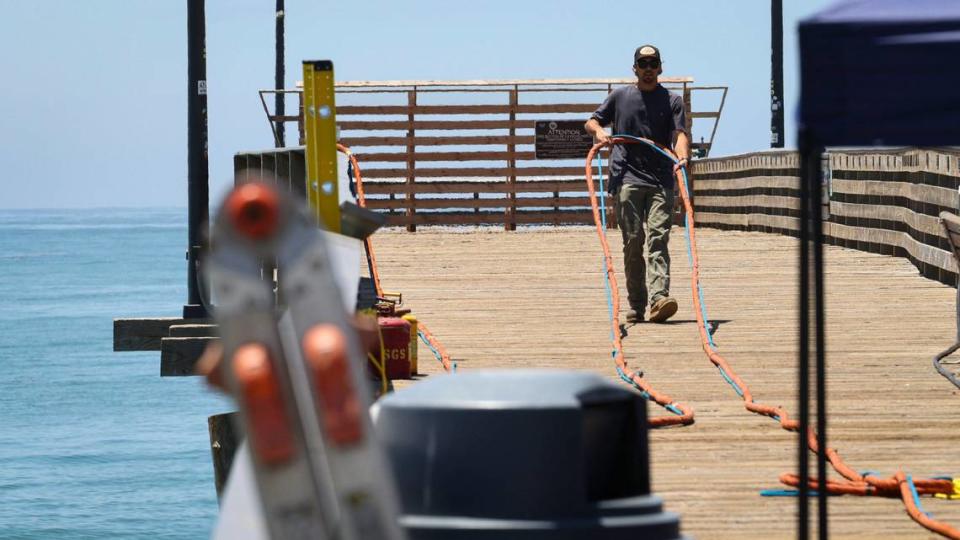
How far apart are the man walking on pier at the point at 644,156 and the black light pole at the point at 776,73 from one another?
14211 millimetres

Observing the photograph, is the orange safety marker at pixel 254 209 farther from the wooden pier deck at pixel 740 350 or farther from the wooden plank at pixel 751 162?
the wooden plank at pixel 751 162

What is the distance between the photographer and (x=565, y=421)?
3.79 metres

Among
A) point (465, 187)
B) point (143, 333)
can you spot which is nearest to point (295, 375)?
point (143, 333)

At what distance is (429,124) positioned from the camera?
30422mm

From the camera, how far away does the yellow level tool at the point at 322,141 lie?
5.21m

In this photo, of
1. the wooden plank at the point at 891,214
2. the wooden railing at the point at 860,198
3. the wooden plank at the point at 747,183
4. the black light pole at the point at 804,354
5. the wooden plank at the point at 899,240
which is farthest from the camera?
the wooden plank at the point at 747,183

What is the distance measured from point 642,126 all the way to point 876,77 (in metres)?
7.36

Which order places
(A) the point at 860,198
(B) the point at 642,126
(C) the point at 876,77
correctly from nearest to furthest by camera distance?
1. (C) the point at 876,77
2. (B) the point at 642,126
3. (A) the point at 860,198

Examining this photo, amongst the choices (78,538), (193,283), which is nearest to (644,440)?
(193,283)

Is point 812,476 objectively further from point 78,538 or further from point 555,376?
point 78,538

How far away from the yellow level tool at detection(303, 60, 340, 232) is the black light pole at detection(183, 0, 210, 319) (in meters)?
7.92

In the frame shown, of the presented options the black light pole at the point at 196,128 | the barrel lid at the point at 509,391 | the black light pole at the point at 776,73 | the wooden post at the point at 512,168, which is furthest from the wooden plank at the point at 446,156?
the barrel lid at the point at 509,391

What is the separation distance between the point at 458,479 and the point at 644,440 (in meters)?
0.43

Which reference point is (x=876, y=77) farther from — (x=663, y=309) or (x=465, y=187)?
(x=465, y=187)
